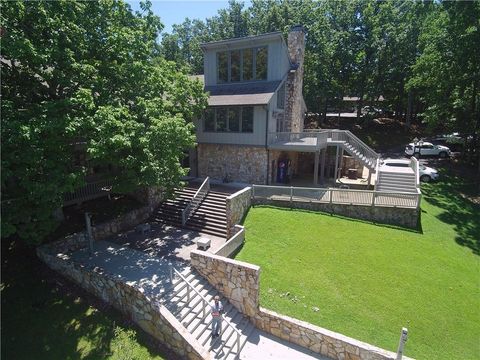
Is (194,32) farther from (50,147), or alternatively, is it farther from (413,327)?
(413,327)

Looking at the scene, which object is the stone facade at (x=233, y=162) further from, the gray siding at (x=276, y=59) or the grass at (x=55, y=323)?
the grass at (x=55, y=323)

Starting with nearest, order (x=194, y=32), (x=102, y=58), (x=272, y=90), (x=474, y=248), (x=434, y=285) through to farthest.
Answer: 1. (x=434, y=285)
2. (x=102, y=58)
3. (x=474, y=248)
4. (x=272, y=90)
5. (x=194, y=32)

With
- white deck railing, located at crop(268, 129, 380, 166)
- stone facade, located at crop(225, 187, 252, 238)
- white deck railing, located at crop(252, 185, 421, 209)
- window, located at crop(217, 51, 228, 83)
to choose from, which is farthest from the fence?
window, located at crop(217, 51, 228, 83)

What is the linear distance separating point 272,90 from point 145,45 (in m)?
8.67

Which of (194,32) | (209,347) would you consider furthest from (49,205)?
(194,32)

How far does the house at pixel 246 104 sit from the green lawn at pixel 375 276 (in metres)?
4.58

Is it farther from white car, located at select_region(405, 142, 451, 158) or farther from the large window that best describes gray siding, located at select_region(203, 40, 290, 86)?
white car, located at select_region(405, 142, 451, 158)

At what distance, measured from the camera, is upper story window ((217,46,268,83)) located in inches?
768

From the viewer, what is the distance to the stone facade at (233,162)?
18891 mm

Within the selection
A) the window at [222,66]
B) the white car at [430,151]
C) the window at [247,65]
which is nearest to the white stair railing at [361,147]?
the window at [247,65]

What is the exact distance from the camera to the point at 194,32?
177 ft

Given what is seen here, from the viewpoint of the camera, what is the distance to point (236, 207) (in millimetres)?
14578

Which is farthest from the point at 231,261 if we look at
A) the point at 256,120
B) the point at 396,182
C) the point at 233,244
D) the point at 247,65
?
the point at 247,65

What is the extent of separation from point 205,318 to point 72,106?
357 inches
